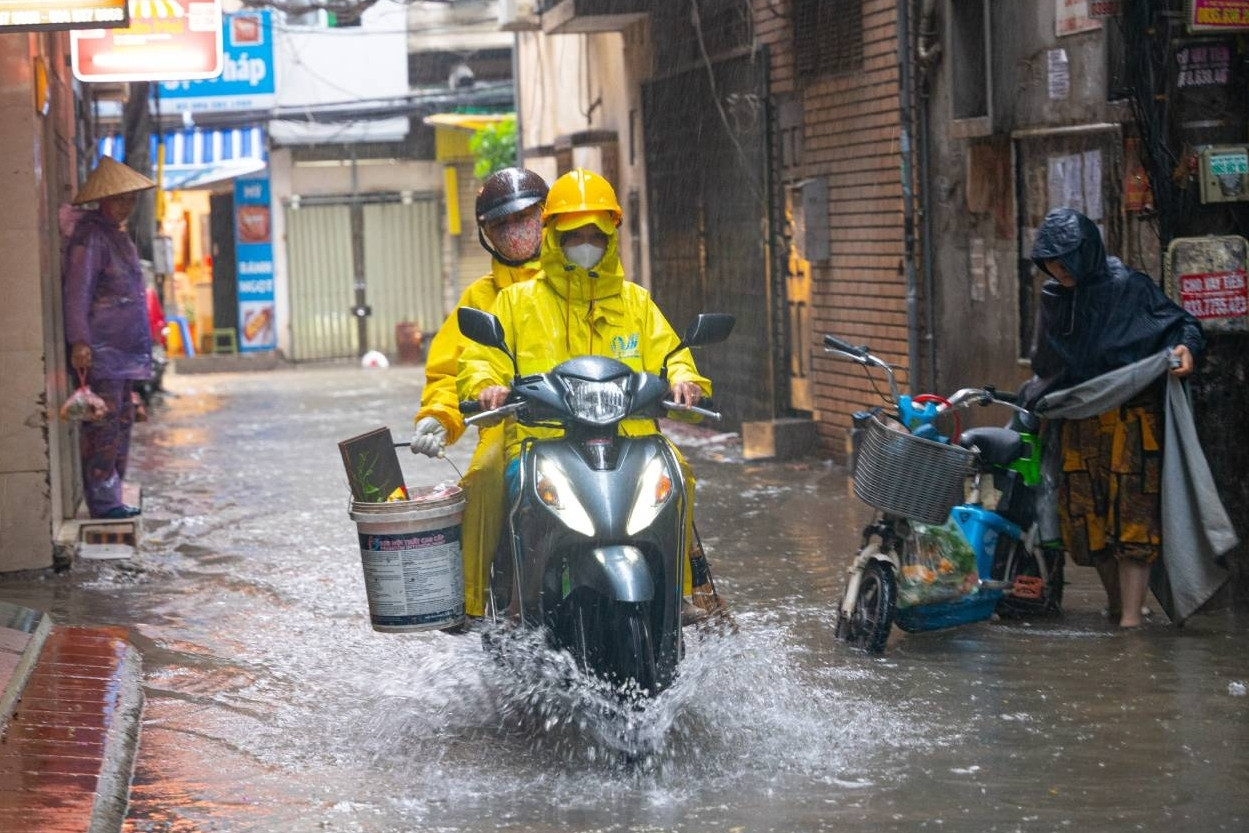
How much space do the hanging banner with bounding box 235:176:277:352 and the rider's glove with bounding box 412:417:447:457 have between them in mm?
27062

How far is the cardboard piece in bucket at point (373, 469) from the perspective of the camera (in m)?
5.91

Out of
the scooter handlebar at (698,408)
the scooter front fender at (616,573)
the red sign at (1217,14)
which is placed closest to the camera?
the scooter front fender at (616,573)

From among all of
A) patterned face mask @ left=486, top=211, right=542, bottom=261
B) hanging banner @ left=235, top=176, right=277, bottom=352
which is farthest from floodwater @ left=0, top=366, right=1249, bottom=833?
hanging banner @ left=235, top=176, right=277, bottom=352

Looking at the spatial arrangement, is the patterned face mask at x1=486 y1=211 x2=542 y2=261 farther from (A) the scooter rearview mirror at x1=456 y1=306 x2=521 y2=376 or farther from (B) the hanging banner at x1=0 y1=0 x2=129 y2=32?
(B) the hanging banner at x1=0 y1=0 x2=129 y2=32

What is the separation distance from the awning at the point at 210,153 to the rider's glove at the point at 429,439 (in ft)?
80.2

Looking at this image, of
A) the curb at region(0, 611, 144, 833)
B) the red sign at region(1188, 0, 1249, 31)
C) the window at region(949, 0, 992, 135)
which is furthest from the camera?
the window at region(949, 0, 992, 135)

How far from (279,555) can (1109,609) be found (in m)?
4.83

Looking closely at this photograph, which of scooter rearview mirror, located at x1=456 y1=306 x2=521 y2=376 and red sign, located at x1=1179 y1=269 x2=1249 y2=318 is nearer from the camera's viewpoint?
scooter rearview mirror, located at x1=456 y1=306 x2=521 y2=376

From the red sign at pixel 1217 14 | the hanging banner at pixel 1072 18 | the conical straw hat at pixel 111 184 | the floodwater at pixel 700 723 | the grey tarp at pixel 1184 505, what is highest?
the hanging banner at pixel 1072 18

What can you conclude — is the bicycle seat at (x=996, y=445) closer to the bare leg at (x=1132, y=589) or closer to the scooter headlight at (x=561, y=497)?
the bare leg at (x=1132, y=589)

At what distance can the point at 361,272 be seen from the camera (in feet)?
108

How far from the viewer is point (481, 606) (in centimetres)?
599

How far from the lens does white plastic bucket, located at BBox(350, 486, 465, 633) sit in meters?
5.61

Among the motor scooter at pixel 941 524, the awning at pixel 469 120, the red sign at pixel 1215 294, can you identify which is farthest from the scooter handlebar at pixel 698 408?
the awning at pixel 469 120
